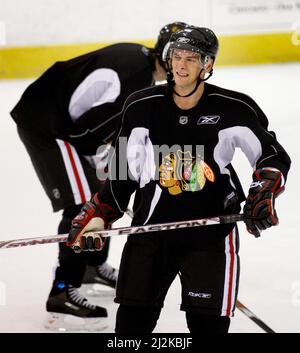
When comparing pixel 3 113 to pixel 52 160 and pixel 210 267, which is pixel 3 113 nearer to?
pixel 52 160

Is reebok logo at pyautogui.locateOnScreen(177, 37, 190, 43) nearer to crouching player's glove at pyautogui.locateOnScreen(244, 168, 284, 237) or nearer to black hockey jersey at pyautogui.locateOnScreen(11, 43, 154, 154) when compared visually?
crouching player's glove at pyautogui.locateOnScreen(244, 168, 284, 237)

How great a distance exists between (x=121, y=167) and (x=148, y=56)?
0.89 m

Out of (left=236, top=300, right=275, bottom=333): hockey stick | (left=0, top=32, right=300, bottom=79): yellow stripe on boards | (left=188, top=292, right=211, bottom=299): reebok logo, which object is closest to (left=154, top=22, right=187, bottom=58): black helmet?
(left=236, top=300, right=275, bottom=333): hockey stick

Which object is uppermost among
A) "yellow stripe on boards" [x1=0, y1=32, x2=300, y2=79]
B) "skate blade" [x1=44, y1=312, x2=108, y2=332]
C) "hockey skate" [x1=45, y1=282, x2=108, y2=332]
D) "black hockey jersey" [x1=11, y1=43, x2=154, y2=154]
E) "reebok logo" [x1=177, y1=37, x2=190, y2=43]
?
"yellow stripe on boards" [x1=0, y1=32, x2=300, y2=79]

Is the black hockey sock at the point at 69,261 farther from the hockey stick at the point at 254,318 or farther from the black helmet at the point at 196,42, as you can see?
the black helmet at the point at 196,42

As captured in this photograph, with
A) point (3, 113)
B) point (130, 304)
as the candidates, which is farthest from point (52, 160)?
point (3, 113)

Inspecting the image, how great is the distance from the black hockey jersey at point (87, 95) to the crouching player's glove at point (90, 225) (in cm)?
78

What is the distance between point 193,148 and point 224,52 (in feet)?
17.2

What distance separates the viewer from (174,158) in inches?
96.1

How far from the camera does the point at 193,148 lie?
2432 millimetres

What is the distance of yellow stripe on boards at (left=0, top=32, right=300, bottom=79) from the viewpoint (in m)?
7.54

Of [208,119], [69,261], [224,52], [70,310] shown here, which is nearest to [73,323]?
[70,310]

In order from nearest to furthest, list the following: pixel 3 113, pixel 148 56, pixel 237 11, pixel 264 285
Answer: pixel 148 56, pixel 264 285, pixel 3 113, pixel 237 11

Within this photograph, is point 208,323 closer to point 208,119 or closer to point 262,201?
point 262,201
